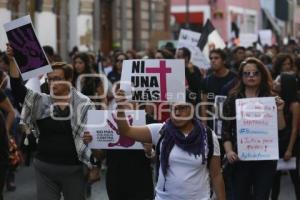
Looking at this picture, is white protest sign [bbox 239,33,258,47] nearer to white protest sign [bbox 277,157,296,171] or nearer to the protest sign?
the protest sign

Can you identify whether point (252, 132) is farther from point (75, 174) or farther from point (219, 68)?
point (219, 68)

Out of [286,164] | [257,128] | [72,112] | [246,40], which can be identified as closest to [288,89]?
[286,164]

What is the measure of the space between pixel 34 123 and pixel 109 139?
643 mm

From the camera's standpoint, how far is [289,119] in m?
8.91

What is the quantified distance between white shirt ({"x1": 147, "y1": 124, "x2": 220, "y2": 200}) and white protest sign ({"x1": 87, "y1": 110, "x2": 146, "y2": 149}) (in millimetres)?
958

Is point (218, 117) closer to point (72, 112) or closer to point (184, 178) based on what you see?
point (72, 112)

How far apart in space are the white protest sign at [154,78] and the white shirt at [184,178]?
1.08 meters

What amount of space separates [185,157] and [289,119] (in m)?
3.01

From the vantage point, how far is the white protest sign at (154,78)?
7211 mm

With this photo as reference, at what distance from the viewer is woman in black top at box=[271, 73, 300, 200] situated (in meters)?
8.76

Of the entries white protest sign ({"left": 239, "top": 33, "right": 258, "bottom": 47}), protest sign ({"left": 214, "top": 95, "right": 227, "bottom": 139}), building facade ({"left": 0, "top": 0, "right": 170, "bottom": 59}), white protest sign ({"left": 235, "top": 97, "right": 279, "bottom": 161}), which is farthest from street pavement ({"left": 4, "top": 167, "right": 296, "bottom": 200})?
white protest sign ({"left": 239, "top": 33, "right": 258, "bottom": 47})

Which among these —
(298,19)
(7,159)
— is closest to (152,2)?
(7,159)

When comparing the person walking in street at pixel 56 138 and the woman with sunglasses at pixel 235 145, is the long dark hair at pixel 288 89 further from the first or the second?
the person walking in street at pixel 56 138

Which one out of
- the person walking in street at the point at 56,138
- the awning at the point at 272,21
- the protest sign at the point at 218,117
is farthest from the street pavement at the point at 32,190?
the awning at the point at 272,21
